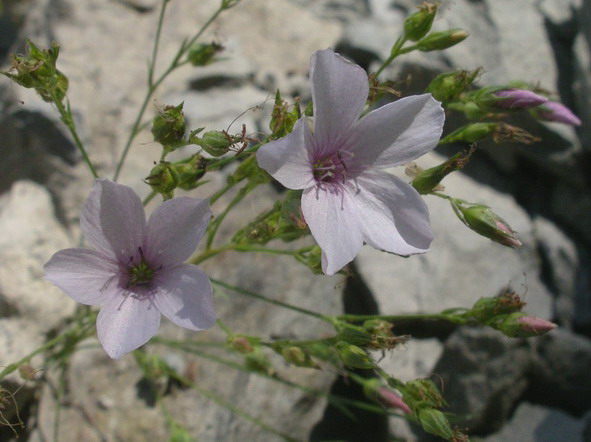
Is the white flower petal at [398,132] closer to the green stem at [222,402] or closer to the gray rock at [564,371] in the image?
the green stem at [222,402]

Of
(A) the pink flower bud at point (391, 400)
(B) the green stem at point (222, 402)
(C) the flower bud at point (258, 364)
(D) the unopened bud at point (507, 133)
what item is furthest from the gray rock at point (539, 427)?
(D) the unopened bud at point (507, 133)

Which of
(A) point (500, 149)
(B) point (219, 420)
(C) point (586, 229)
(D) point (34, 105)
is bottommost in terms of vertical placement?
(B) point (219, 420)

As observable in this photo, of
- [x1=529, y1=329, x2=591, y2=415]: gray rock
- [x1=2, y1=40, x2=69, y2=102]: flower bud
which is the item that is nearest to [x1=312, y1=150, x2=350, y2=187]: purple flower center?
[x1=2, y1=40, x2=69, y2=102]: flower bud

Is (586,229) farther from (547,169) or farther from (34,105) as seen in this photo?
(34,105)

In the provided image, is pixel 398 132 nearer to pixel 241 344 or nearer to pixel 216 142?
pixel 216 142

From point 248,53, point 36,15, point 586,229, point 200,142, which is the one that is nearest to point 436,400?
point 200,142
